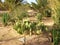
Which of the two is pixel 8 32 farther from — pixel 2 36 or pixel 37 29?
pixel 37 29

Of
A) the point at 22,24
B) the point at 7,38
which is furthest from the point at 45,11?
the point at 7,38

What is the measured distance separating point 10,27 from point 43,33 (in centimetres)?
209

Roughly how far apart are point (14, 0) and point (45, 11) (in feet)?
9.31

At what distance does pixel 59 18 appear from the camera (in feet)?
35.9

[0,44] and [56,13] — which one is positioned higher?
[56,13]

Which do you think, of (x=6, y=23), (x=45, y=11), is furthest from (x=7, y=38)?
(x=45, y=11)

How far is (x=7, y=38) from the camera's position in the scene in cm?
855

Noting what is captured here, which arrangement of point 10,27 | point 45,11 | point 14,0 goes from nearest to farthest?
point 10,27 < point 45,11 < point 14,0

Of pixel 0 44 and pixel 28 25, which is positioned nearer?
pixel 0 44

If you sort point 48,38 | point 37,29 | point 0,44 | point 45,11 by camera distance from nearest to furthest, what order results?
1. point 0,44
2. point 48,38
3. point 37,29
4. point 45,11

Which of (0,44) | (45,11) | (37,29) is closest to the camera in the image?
(0,44)

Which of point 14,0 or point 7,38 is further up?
point 14,0

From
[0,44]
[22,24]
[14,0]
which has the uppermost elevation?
[14,0]

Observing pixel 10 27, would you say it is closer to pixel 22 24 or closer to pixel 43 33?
pixel 22 24
